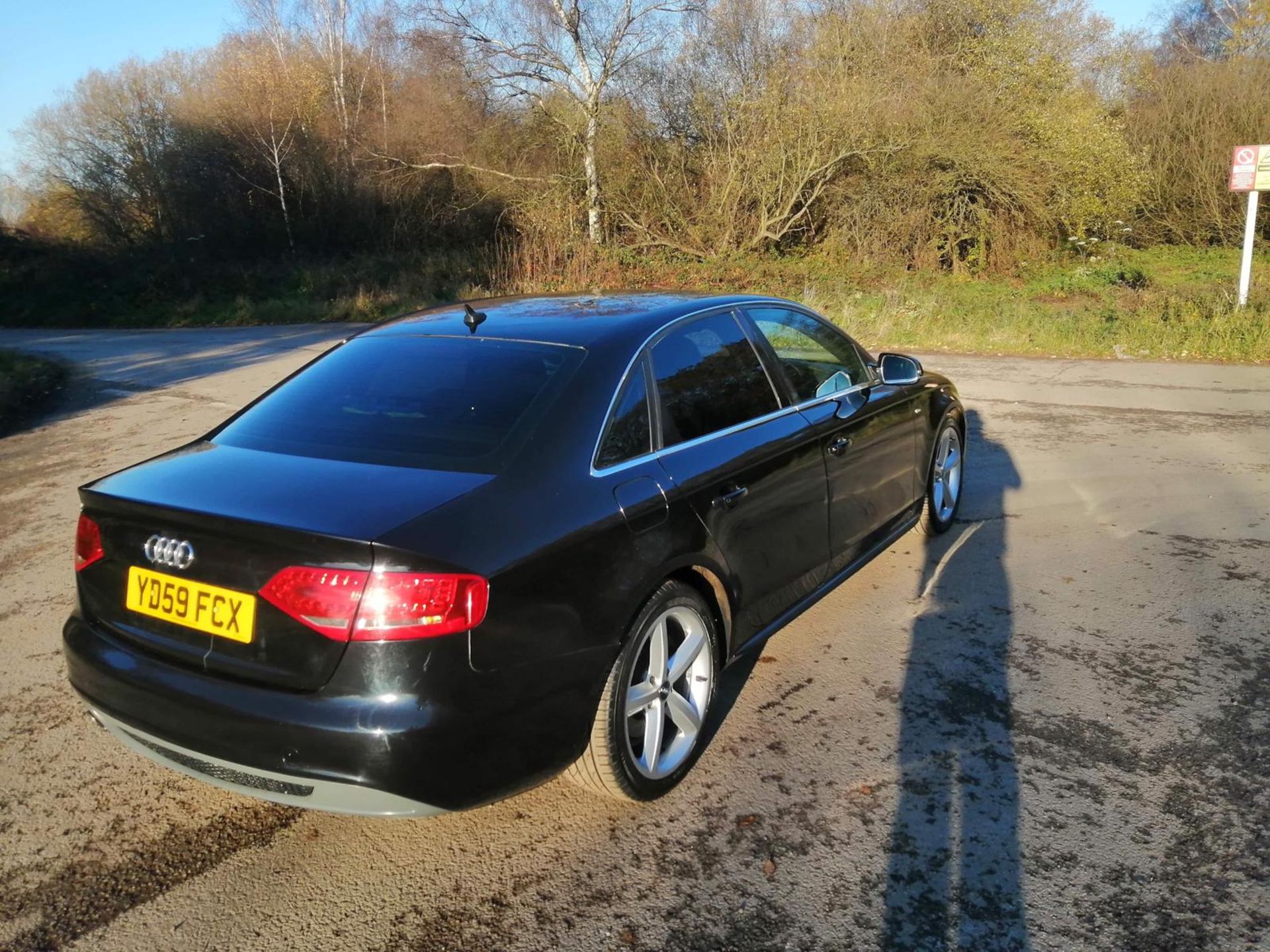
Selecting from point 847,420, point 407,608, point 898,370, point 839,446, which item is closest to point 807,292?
point 898,370

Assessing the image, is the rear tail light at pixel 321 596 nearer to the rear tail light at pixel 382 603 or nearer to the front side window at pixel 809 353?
the rear tail light at pixel 382 603

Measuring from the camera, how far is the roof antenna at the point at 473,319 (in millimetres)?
3811

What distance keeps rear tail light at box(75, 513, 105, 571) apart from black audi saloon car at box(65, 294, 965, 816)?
0.01 metres

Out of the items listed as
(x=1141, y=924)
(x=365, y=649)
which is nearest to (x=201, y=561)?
(x=365, y=649)

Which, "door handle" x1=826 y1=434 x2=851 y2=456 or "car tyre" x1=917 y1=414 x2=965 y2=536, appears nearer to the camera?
"door handle" x1=826 y1=434 x2=851 y2=456

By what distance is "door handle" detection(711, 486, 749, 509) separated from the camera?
352cm

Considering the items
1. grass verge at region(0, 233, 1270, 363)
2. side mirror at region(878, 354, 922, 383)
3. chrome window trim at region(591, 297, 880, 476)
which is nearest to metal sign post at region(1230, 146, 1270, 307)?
grass verge at region(0, 233, 1270, 363)

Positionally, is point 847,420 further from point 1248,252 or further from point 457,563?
point 1248,252

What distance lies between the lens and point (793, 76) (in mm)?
23922

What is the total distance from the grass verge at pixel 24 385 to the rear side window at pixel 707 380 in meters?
8.94

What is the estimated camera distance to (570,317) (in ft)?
12.7

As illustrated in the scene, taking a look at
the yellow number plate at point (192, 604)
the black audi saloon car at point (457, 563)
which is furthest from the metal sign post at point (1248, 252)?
the yellow number plate at point (192, 604)

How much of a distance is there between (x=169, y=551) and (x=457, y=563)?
34.5 inches

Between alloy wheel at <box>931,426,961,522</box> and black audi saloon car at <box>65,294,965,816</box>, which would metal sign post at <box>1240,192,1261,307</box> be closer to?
alloy wheel at <box>931,426,961,522</box>
